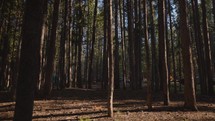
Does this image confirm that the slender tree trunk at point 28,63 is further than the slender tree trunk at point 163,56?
No

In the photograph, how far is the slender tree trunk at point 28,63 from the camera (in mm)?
5098

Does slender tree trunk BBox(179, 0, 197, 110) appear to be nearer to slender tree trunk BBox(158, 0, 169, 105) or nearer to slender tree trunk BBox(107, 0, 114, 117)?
slender tree trunk BBox(158, 0, 169, 105)

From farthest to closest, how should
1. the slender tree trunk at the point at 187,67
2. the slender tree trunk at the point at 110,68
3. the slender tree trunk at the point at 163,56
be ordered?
the slender tree trunk at the point at 163,56 < the slender tree trunk at the point at 187,67 < the slender tree trunk at the point at 110,68

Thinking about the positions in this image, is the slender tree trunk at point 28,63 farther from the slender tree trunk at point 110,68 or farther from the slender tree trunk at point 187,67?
the slender tree trunk at point 187,67

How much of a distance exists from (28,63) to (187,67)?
8.90 m

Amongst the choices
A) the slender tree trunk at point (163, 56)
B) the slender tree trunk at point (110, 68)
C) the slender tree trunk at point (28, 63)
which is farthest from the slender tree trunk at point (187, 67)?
the slender tree trunk at point (28, 63)

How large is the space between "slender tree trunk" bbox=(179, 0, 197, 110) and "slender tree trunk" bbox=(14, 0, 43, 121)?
343 inches

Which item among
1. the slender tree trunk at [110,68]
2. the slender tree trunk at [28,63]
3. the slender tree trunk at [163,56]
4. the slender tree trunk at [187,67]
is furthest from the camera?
the slender tree trunk at [163,56]

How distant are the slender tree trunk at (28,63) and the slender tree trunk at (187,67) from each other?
8.71 meters

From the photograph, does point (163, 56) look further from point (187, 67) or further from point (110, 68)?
point (110, 68)

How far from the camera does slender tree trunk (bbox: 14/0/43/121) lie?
201 inches

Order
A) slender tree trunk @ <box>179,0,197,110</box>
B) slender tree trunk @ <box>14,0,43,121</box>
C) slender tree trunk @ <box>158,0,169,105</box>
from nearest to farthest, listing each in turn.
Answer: slender tree trunk @ <box>14,0,43,121</box> → slender tree trunk @ <box>179,0,197,110</box> → slender tree trunk @ <box>158,0,169,105</box>

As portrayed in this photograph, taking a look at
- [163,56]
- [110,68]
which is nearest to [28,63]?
[110,68]

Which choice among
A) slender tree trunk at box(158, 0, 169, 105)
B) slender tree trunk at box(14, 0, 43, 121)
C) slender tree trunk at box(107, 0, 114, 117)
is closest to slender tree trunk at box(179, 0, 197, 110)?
slender tree trunk at box(158, 0, 169, 105)
